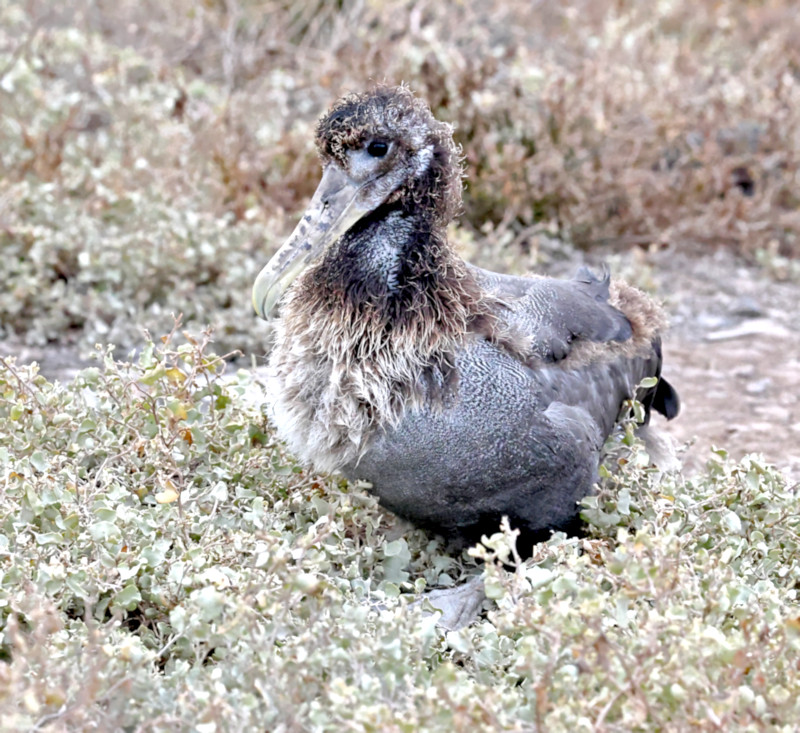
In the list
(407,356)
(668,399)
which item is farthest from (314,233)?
(668,399)

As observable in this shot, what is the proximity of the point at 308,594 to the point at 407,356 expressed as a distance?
877 mm

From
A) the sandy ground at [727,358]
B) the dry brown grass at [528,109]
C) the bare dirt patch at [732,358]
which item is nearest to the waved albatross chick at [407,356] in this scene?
the sandy ground at [727,358]

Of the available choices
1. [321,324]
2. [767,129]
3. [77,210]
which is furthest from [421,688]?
[767,129]

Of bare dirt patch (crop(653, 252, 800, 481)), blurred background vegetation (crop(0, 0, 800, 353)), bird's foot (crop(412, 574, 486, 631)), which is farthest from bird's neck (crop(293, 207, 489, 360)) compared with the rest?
blurred background vegetation (crop(0, 0, 800, 353))

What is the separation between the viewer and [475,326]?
3.45m

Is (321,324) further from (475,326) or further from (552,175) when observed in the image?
(552,175)

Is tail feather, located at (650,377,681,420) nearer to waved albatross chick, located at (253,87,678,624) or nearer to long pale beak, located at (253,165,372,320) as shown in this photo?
waved albatross chick, located at (253,87,678,624)

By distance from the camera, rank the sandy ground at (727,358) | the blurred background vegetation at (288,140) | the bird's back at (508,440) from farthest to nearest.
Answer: the blurred background vegetation at (288,140) → the sandy ground at (727,358) → the bird's back at (508,440)

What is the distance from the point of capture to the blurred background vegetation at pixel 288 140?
18.8 feet

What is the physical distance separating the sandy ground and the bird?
914 millimetres

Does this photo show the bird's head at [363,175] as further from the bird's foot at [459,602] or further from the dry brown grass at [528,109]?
the dry brown grass at [528,109]

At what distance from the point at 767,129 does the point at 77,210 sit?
4533 mm

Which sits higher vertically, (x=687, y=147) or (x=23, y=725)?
(x=23, y=725)

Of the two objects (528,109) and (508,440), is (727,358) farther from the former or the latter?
(508,440)
